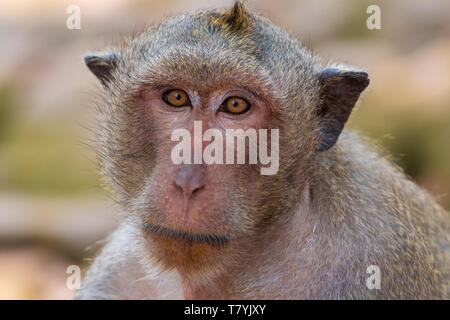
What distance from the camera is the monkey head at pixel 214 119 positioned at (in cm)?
441

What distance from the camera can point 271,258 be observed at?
4.93 meters

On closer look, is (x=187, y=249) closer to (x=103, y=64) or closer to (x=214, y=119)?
(x=214, y=119)

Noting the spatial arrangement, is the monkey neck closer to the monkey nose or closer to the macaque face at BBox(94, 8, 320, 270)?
the macaque face at BBox(94, 8, 320, 270)

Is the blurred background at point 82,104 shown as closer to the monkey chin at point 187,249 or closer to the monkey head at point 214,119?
the monkey head at point 214,119

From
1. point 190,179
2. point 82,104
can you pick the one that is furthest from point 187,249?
point 82,104

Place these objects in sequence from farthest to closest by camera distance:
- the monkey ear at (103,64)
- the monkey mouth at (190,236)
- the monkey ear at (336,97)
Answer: the monkey ear at (103,64) < the monkey ear at (336,97) < the monkey mouth at (190,236)

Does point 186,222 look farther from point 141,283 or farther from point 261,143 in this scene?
point 141,283

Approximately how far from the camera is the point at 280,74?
4.72 m

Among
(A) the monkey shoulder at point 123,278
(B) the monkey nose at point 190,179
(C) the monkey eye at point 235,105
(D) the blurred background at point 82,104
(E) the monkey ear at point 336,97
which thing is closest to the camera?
(B) the monkey nose at point 190,179

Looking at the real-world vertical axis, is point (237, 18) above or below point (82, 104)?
below

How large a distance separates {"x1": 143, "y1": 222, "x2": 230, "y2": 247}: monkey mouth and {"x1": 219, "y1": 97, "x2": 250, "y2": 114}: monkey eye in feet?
2.43

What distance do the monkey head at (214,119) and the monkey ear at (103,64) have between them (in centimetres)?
23

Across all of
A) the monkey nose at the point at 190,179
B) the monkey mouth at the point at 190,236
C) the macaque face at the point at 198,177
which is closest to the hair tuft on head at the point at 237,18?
the macaque face at the point at 198,177

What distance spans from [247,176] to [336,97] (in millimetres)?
884
